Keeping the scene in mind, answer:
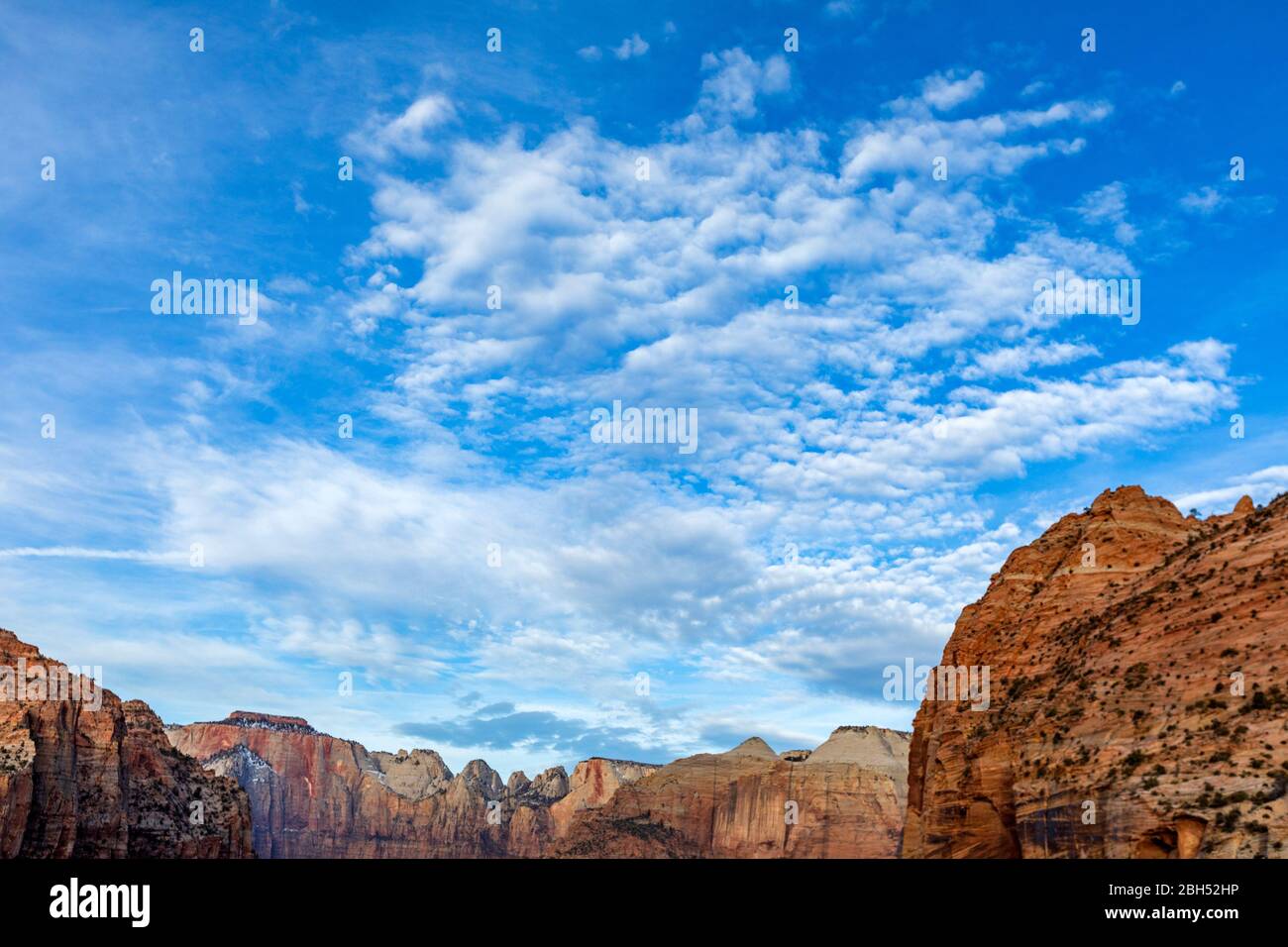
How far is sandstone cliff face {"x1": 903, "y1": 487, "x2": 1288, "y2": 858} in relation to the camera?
4756cm

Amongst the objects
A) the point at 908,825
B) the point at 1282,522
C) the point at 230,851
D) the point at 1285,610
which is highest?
the point at 1282,522

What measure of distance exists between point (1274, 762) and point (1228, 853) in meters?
6.32

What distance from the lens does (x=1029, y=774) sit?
60.6 meters

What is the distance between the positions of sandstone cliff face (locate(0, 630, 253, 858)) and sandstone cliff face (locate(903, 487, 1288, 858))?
79563 millimetres

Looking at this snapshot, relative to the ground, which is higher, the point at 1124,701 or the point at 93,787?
the point at 1124,701

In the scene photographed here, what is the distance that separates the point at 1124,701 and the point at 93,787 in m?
101

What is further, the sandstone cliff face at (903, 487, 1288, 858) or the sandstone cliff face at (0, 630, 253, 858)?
the sandstone cliff face at (0, 630, 253, 858)

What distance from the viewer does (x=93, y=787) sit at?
11069 cm

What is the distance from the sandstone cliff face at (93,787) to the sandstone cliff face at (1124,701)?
7956 cm
